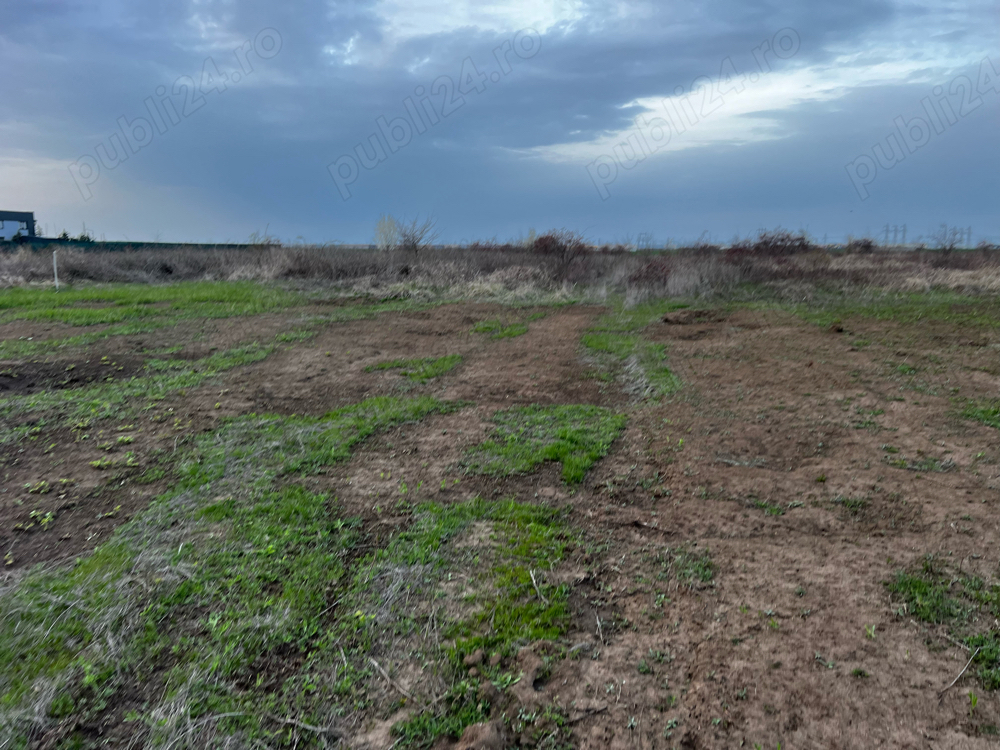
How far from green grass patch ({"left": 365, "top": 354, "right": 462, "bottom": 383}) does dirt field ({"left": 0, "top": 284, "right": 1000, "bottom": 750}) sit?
204 millimetres

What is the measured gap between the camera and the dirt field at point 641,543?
2.18 meters

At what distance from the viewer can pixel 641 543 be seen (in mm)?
3375

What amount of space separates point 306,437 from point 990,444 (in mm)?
5599

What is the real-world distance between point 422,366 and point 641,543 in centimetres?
485

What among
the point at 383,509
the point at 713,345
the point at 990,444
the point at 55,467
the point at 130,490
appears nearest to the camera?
the point at 383,509

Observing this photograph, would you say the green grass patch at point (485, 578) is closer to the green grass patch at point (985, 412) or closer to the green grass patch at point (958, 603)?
the green grass patch at point (958, 603)

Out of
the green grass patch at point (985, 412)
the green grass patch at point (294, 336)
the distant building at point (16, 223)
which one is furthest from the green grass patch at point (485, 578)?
the distant building at point (16, 223)

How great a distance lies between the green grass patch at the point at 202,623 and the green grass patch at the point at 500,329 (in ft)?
22.1

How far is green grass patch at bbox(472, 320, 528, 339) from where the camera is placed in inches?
410

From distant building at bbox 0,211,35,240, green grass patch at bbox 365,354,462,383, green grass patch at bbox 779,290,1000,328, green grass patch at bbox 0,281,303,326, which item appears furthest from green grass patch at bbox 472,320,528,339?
distant building at bbox 0,211,35,240

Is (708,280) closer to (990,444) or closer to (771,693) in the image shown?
(990,444)

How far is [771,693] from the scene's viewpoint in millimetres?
2207

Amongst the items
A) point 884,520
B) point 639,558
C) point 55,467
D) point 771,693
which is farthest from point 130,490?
point 884,520

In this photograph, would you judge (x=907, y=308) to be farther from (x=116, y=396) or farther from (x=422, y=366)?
(x=116, y=396)
